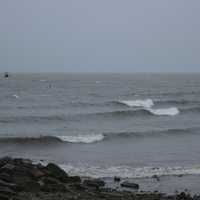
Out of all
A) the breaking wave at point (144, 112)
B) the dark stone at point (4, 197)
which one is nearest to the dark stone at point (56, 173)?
the dark stone at point (4, 197)

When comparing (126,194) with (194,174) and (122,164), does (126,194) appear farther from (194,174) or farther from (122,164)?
(122,164)

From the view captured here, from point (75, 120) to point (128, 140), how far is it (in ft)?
30.0

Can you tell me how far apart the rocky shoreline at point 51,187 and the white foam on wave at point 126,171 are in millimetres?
1682

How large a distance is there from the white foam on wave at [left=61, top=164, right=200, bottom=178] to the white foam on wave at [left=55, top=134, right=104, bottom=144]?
6625 millimetres

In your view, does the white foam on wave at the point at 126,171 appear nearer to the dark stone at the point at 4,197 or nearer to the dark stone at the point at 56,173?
the dark stone at the point at 56,173

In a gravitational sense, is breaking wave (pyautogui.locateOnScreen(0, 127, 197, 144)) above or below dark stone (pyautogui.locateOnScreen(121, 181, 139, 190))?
above

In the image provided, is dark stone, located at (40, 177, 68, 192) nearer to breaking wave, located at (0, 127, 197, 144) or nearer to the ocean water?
the ocean water

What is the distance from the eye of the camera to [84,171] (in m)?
15.9

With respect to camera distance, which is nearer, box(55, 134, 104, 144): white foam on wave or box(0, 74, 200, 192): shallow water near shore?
box(0, 74, 200, 192): shallow water near shore

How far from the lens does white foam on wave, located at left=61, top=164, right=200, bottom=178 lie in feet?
50.3

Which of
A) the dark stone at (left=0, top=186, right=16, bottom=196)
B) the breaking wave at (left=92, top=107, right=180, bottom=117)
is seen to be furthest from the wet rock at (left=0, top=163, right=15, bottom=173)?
the breaking wave at (left=92, top=107, right=180, bottom=117)

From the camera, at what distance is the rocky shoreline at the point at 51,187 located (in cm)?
1114

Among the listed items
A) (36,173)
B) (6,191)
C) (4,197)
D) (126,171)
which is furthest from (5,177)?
(126,171)

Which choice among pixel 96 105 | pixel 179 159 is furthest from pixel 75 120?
pixel 179 159
